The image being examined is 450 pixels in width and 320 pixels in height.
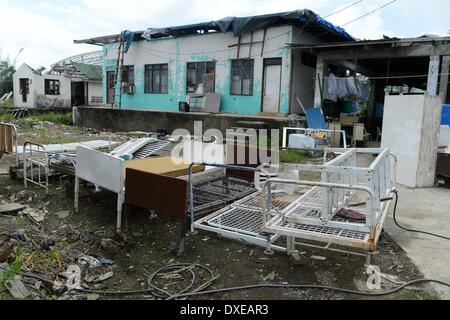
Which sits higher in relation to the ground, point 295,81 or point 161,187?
point 295,81

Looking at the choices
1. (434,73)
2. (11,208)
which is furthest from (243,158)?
(434,73)

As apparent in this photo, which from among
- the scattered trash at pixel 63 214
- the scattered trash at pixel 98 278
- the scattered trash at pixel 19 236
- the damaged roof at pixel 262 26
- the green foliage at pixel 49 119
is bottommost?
the scattered trash at pixel 98 278

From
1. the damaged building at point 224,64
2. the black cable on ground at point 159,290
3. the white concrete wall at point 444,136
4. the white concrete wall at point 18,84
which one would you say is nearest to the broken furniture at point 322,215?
the black cable on ground at point 159,290

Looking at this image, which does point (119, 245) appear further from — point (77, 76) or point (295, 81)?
point (77, 76)

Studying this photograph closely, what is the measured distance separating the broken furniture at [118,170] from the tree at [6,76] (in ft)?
113

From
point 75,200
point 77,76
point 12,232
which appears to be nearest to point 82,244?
point 12,232

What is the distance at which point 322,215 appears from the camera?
3332mm

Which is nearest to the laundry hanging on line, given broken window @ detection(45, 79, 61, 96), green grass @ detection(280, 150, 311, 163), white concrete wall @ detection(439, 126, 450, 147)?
green grass @ detection(280, 150, 311, 163)

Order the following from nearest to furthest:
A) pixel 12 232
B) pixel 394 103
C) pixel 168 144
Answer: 1. pixel 12 232
2. pixel 168 144
3. pixel 394 103

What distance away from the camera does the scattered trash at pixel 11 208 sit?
5348 mm

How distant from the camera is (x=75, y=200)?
18.3 ft

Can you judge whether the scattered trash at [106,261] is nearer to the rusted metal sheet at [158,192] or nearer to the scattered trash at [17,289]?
the rusted metal sheet at [158,192]

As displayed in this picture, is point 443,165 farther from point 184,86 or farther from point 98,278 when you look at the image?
point 184,86

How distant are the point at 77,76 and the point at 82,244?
2350cm
